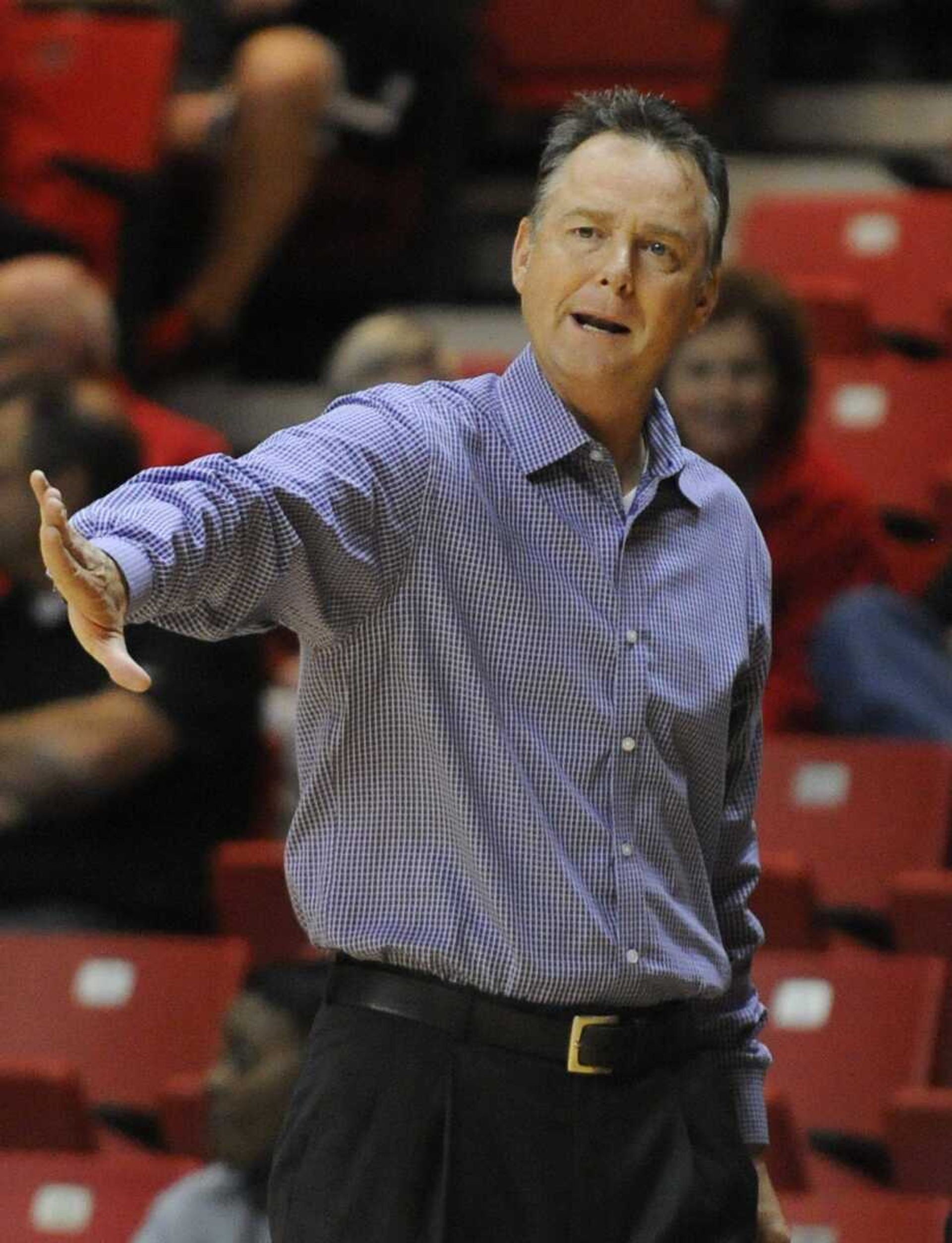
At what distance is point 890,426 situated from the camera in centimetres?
384

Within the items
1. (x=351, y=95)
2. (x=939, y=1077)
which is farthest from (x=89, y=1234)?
(x=351, y=95)

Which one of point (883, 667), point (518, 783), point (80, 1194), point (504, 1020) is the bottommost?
point (80, 1194)

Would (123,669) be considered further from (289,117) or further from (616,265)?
(289,117)

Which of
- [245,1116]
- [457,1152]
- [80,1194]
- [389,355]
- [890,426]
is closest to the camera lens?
[457,1152]

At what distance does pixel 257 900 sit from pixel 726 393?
0.94m

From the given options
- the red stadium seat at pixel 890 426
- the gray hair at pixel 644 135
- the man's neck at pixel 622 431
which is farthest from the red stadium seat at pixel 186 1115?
the red stadium seat at pixel 890 426

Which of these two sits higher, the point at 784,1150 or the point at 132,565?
the point at 132,565

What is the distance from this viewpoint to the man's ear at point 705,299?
167 cm

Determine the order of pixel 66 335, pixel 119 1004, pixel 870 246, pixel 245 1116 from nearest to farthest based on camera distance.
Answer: pixel 245 1116 < pixel 119 1004 < pixel 66 335 < pixel 870 246

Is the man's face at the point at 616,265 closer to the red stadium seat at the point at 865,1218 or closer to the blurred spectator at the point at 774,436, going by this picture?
the red stadium seat at the point at 865,1218

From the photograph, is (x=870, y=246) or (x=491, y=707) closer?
(x=491, y=707)

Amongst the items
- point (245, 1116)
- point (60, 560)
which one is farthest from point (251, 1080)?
point (60, 560)

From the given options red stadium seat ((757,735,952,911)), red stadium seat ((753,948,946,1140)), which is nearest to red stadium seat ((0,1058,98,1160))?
red stadium seat ((753,948,946,1140))

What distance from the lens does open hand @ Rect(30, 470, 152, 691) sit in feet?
4.22
